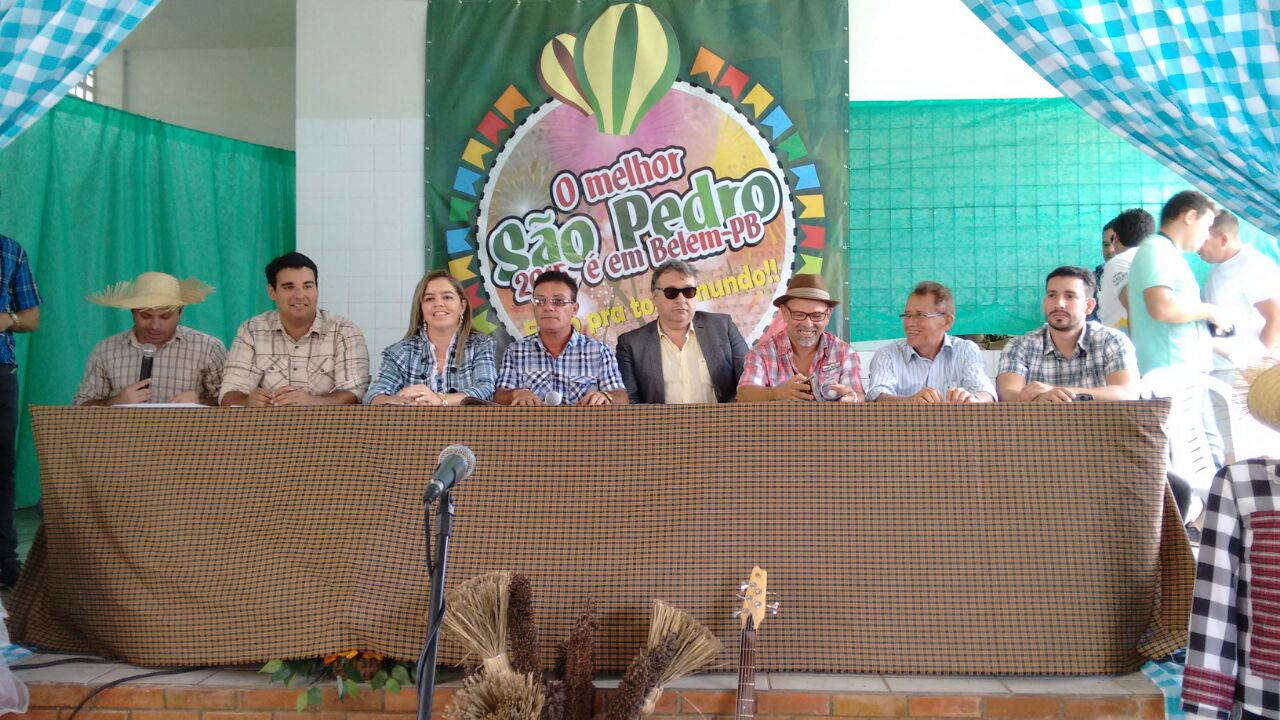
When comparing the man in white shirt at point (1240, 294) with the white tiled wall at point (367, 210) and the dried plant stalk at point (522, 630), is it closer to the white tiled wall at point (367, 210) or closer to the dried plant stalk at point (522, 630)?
the dried plant stalk at point (522, 630)

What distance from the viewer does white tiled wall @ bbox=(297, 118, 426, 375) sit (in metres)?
5.10

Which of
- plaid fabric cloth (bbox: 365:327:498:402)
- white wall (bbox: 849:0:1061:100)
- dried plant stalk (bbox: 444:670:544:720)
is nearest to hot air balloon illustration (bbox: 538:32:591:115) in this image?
white wall (bbox: 849:0:1061:100)

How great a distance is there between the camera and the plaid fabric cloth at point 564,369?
3.62m

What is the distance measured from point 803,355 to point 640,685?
1816 millimetres

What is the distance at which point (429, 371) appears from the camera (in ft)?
11.7

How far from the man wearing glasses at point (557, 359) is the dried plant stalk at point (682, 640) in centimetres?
146

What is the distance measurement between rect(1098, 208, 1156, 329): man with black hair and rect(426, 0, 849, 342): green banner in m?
1.23

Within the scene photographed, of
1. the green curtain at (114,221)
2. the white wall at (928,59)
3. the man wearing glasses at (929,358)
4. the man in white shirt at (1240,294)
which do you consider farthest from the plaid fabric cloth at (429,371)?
the green curtain at (114,221)

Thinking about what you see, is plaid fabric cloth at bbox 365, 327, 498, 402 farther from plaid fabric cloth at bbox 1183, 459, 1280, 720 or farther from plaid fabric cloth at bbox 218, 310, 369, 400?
plaid fabric cloth at bbox 1183, 459, 1280, 720

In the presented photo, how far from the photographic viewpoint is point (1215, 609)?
1894 mm

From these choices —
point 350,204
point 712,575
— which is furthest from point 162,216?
point 712,575

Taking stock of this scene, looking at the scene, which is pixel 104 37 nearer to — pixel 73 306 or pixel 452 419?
pixel 452 419

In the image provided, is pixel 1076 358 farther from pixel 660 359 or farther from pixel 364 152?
pixel 364 152

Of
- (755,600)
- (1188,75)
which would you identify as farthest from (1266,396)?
(755,600)
